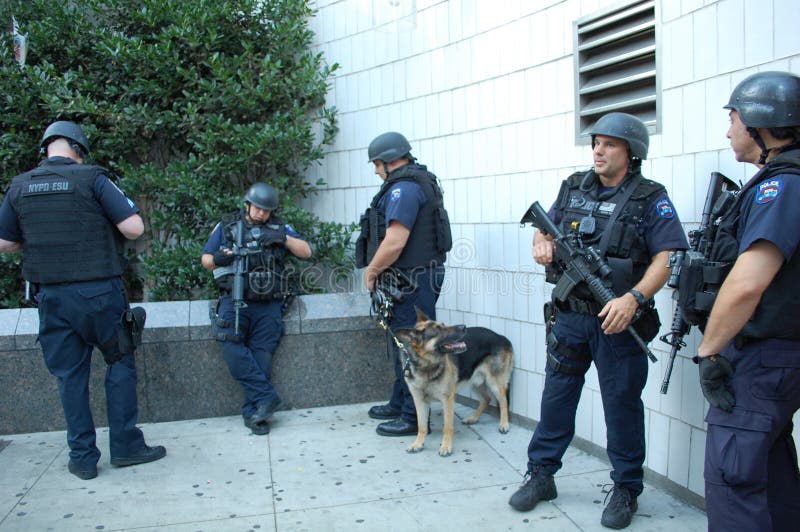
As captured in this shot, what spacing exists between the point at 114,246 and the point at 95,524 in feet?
5.30

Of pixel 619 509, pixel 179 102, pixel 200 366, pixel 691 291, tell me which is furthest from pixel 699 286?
pixel 179 102

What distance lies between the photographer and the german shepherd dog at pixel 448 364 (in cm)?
438

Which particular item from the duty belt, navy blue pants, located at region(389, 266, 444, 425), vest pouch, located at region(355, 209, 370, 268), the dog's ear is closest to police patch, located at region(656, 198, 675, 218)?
the duty belt

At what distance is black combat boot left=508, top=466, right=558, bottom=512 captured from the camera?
11.7ft

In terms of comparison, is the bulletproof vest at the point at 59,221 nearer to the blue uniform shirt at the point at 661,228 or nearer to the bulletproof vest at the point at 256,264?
the bulletproof vest at the point at 256,264

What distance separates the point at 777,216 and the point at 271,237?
3.50 metres

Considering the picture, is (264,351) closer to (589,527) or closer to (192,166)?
(192,166)

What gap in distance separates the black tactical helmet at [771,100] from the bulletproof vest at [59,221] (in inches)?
137

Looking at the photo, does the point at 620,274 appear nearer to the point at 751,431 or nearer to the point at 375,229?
the point at 751,431

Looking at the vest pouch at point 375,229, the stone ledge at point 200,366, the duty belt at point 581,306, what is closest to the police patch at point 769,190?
the duty belt at point 581,306

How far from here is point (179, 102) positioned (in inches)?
242

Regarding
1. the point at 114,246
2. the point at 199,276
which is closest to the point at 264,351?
the point at 199,276

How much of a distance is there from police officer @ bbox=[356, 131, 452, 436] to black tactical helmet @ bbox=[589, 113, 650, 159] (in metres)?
1.57

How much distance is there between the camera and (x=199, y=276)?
5.79m
